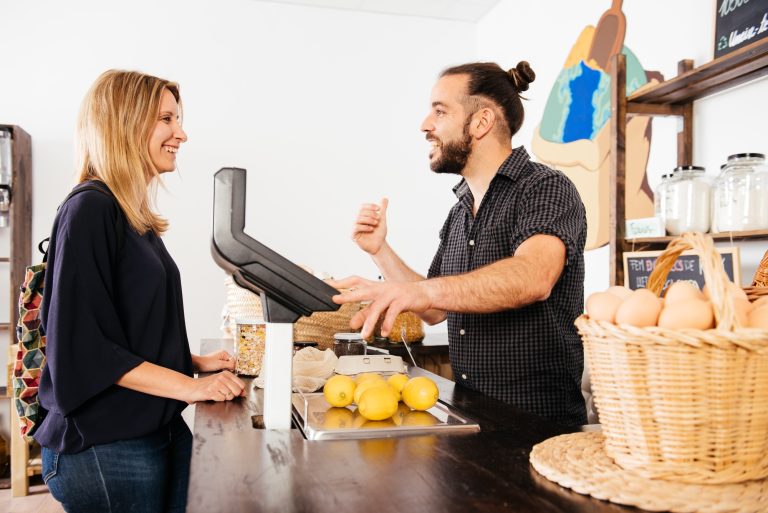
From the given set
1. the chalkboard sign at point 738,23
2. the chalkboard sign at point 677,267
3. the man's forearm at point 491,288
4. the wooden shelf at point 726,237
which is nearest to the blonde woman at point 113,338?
the man's forearm at point 491,288

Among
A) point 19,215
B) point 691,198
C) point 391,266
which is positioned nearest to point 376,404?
point 391,266

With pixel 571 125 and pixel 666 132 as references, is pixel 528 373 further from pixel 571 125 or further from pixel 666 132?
pixel 571 125

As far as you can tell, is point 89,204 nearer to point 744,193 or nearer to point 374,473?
point 374,473

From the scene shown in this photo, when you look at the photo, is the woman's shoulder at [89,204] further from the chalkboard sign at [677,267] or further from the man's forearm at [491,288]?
the chalkboard sign at [677,267]

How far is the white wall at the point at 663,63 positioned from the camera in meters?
2.38

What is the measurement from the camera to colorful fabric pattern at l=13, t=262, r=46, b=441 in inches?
57.4

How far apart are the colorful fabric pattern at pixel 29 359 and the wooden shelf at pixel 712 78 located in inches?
84.4

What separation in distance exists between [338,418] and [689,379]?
26.5 inches

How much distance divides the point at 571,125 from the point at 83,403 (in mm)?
3000

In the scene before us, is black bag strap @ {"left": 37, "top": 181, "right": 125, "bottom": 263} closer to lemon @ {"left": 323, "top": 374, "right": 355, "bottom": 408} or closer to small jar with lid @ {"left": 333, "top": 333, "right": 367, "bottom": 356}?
lemon @ {"left": 323, "top": 374, "right": 355, "bottom": 408}

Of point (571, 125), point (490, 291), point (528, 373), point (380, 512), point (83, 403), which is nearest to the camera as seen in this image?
point (380, 512)

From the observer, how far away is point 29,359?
1460mm

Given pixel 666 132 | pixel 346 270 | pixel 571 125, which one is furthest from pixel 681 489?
pixel 346 270

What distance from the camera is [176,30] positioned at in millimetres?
4398
